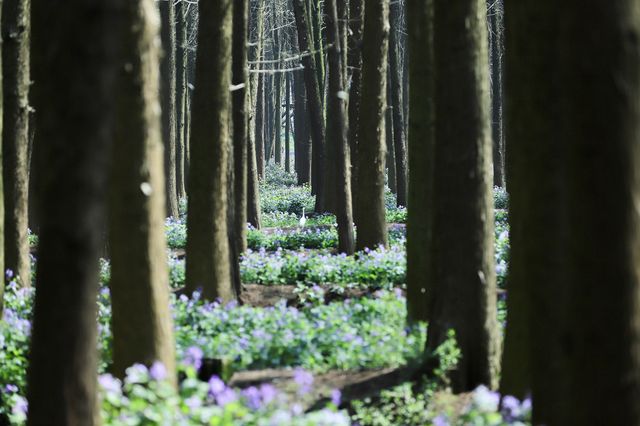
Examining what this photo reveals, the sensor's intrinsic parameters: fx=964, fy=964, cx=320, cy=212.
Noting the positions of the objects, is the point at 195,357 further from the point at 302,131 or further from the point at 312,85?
the point at 302,131

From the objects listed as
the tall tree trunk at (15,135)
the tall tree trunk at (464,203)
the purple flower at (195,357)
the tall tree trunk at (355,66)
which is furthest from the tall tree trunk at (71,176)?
the tall tree trunk at (355,66)

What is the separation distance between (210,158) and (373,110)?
447 cm

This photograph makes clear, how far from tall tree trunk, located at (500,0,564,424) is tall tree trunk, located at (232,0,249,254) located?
27.5ft

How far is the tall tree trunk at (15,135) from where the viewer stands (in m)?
11.0

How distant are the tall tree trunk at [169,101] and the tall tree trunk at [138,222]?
57.6ft

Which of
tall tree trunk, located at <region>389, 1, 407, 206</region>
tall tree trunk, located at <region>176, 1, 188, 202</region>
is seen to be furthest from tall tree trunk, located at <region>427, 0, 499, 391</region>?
tall tree trunk, located at <region>176, 1, 188, 202</region>

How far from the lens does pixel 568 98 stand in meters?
3.77

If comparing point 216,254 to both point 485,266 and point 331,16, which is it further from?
point 331,16

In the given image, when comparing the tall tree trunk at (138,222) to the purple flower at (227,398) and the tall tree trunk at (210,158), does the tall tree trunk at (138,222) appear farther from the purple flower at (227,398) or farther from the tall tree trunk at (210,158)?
the tall tree trunk at (210,158)

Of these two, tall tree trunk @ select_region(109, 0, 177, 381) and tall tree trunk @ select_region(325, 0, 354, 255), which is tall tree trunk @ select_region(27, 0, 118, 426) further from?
tall tree trunk @ select_region(325, 0, 354, 255)

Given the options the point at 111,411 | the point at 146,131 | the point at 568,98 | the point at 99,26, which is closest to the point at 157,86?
the point at 146,131

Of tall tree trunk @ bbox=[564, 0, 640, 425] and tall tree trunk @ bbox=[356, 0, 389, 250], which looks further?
tall tree trunk @ bbox=[356, 0, 389, 250]

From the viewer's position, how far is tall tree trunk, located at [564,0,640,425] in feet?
12.0

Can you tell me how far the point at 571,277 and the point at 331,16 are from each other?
1413 cm
